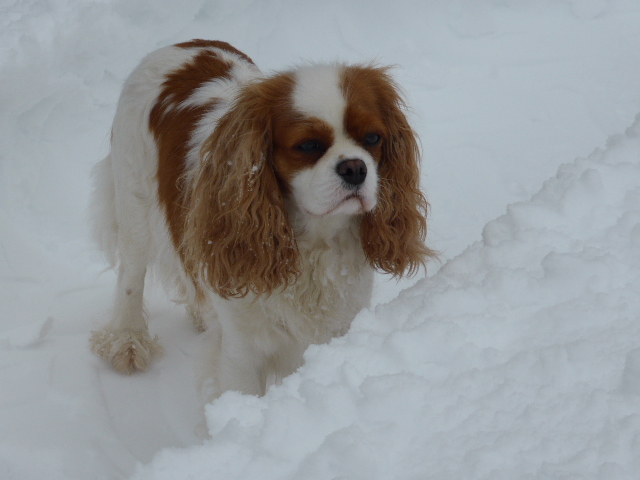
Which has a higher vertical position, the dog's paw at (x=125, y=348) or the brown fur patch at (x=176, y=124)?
the brown fur patch at (x=176, y=124)

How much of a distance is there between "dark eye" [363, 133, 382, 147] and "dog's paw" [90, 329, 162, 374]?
142 centimetres

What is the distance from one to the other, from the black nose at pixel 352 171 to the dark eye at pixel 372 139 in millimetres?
170

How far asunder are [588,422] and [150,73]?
7.31 feet

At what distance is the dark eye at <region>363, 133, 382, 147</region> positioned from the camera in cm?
207

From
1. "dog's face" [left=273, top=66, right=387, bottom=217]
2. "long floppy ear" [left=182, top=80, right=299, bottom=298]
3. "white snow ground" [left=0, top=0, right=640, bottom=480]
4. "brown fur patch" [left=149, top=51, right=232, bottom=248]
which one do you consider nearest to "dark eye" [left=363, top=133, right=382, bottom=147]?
"dog's face" [left=273, top=66, right=387, bottom=217]

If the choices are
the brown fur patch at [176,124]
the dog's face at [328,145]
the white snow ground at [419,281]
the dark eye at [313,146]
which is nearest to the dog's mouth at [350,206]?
the dog's face at [328,145]

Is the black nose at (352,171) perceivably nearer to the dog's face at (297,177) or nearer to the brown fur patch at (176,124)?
the dog's face at (297,177)

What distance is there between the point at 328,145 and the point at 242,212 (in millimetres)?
352

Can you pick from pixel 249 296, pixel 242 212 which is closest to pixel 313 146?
pixel 242 212

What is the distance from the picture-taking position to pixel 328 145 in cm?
197

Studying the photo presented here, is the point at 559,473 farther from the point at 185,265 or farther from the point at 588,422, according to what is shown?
the point at 185,265

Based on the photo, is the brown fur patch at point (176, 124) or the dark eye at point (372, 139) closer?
the dark eye at point (372, 139)

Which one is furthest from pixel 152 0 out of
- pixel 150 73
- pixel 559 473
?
pixel 559 473

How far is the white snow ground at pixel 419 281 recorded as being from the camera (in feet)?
3.94
